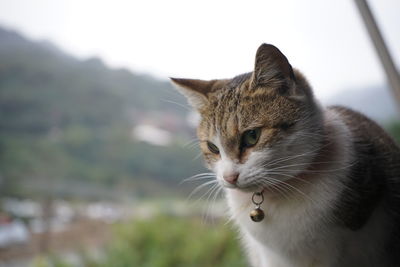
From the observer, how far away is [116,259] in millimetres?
1789

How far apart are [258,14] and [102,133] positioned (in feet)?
5.65

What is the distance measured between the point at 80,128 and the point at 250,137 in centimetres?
177

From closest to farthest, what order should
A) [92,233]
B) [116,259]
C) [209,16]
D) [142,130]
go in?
1. [209,16]
2. [116,259]
3. [92,233]
4. [142,130]

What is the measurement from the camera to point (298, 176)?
2.35 feet

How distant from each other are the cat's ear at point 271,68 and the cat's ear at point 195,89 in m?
0.16

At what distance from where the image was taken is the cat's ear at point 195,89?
2.79ft

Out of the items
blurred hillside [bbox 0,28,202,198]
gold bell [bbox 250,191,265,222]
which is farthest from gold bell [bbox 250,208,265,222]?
blurred hillside [bbox 0,28,202,198]

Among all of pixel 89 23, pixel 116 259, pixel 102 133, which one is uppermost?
pixel 89 23

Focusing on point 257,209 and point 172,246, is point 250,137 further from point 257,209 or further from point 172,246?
point 172,246

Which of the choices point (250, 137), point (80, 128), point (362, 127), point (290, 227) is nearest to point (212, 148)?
point (250, 137)

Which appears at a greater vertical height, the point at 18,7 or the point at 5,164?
the point at 18,7

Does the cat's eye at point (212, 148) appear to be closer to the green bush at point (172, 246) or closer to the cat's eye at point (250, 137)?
the cat's eye at point (250, 137)

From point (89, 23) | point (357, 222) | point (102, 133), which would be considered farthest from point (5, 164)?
point (357, 222)

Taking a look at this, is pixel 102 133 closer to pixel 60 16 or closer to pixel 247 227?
pixel 60 16
